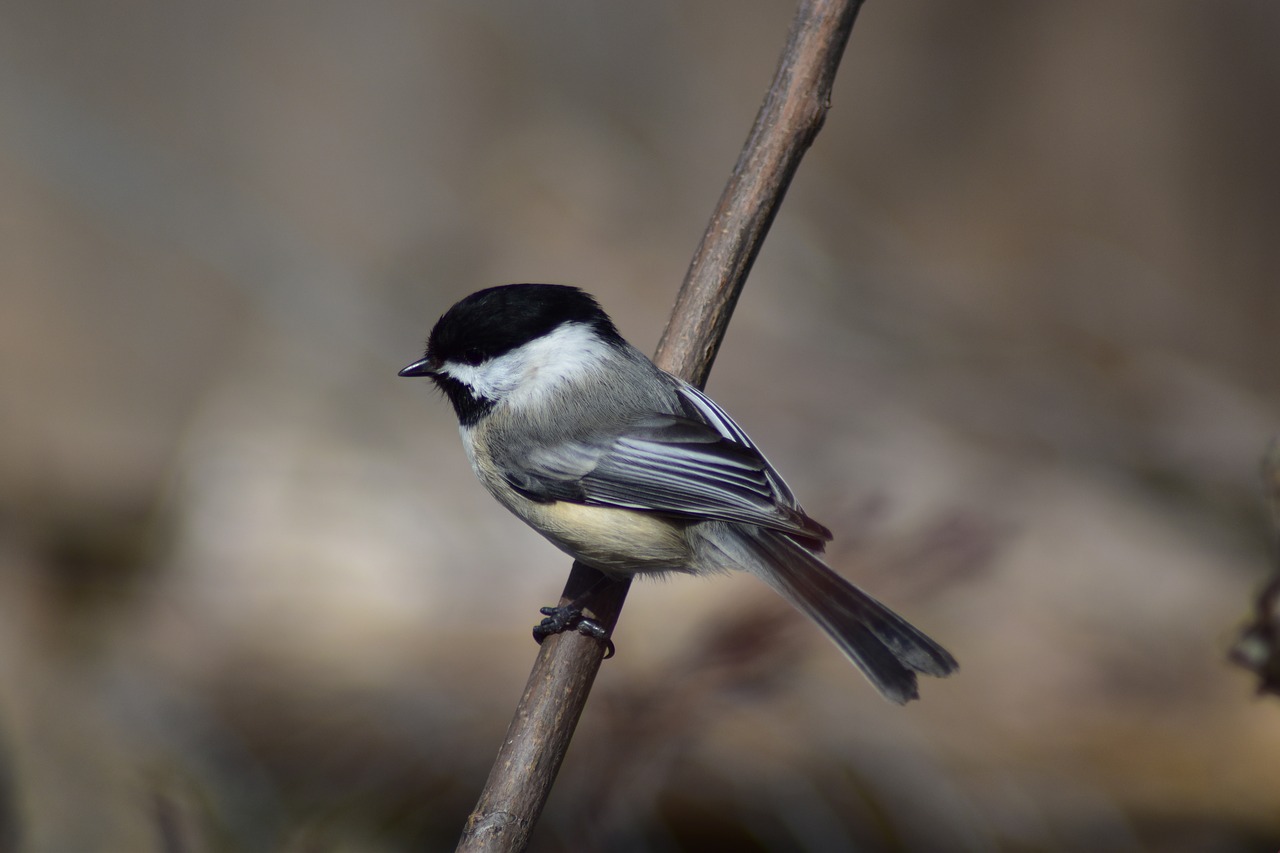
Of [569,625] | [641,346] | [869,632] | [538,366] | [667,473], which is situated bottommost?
[569,625]

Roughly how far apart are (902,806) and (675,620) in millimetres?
818

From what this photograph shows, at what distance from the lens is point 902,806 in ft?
9.70

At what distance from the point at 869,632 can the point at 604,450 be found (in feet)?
1.91

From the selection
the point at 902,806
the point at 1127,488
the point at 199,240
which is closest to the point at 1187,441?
the point at 1127,488

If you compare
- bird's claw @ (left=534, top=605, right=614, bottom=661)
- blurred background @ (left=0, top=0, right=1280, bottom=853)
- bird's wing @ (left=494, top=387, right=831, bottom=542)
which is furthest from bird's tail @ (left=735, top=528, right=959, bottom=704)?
blurred background @ (left=0, top=0, right=1280, bottom=853)

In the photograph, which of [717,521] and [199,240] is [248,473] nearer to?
[199,240]

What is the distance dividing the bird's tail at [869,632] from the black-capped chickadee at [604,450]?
0.01 meters

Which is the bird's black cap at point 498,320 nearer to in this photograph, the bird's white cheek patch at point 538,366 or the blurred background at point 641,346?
the bird's white cheek patch at point 538,366

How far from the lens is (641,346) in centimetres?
395

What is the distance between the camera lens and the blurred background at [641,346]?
3119 millimetres

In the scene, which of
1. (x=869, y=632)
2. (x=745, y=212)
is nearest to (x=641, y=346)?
(x=745, y=212)

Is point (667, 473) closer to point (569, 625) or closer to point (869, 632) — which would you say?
point (569, 625)

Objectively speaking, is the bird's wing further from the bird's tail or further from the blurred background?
the blurred background

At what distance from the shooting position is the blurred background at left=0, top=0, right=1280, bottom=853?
10.2 ft
